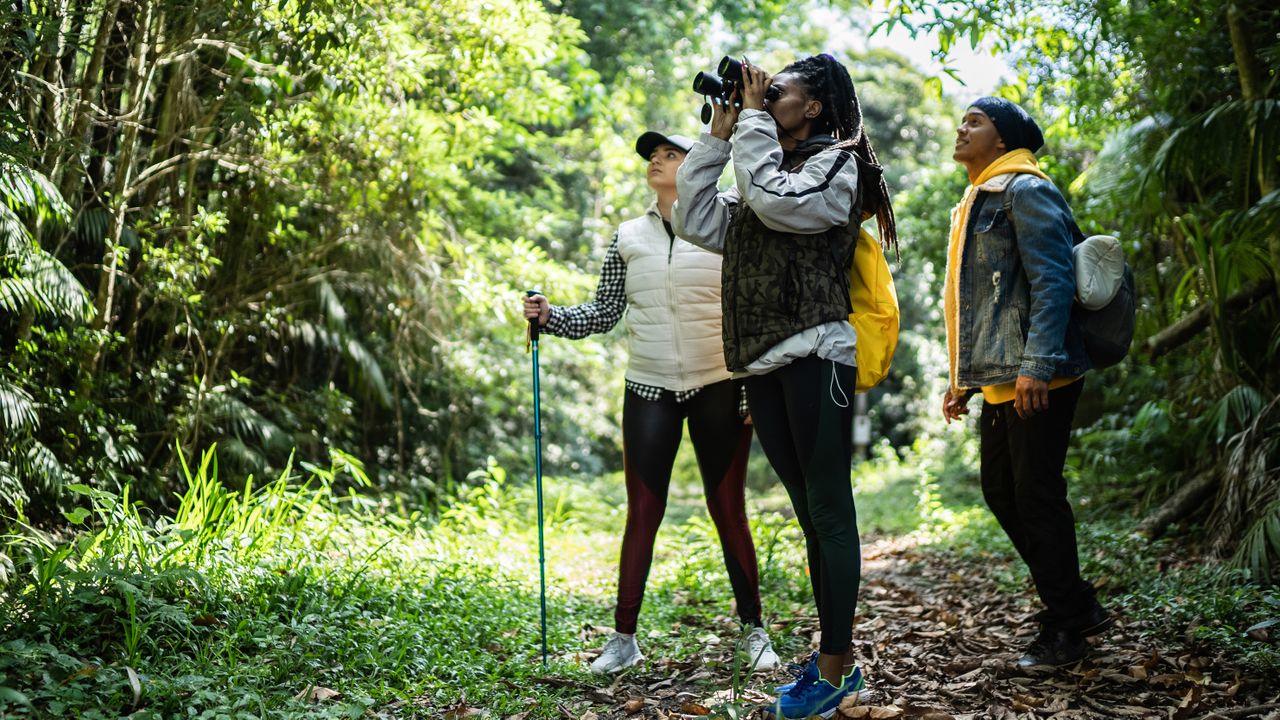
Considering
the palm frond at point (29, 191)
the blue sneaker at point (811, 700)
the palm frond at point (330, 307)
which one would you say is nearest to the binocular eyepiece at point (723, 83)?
the blue sneaker at point (811, 700)

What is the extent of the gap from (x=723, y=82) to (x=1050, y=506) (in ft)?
5.49

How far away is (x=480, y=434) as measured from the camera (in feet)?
25.4

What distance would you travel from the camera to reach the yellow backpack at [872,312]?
2.81 m

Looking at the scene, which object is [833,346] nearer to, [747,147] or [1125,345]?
[747,147]

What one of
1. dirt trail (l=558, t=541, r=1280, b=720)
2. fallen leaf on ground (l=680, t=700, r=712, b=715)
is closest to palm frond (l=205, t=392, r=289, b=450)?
dirt trail (l=558, t=541, r=1280, b=720)

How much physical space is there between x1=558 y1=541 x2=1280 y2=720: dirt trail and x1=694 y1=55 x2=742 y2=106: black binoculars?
5.64ft

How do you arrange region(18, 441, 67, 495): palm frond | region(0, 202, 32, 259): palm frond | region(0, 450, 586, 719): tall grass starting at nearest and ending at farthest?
1. region(0, 450, 586, 719): tall grass
2. region(0, 202, 32, 259): palm frond
3. region(18, 441, 67, 495): palm frond

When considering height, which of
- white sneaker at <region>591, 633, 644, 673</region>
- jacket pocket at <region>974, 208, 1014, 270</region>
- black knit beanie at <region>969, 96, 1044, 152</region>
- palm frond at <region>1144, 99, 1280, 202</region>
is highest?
palm frond at <region>1144, 99, 1280, 202</region>

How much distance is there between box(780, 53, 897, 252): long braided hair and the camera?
282 centimetres

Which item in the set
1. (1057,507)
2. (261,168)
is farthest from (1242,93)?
(261,168)

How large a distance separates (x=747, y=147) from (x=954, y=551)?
3.97 meters

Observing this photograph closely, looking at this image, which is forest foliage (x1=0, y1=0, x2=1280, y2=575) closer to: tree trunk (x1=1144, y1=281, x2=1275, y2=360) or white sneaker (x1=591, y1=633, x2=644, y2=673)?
tree trunk (x1=1144, y1=281, x2=1275, y2=360)

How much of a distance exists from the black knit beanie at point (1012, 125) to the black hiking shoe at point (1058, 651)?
1.62 metres

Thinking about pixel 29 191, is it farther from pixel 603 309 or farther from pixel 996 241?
pixel 996 241
